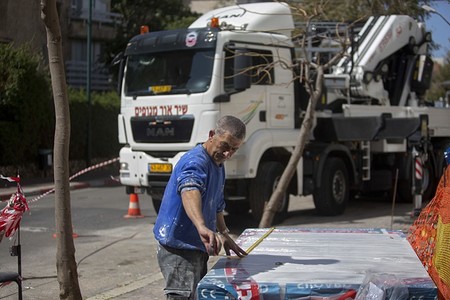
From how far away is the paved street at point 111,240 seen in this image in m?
8.23

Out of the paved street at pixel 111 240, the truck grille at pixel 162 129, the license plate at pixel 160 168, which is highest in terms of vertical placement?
the truck grille at pixel 162 129

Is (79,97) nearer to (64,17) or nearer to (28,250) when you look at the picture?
(64,17)

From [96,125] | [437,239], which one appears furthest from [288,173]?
[96,125]

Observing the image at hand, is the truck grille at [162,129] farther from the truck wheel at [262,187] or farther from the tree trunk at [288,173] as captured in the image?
the tree trunk at [288,173]

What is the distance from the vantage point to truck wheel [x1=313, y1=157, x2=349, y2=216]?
13680 mm

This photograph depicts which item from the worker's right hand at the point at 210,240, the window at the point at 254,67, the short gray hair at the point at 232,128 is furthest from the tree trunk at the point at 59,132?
the window at the point at 254,67

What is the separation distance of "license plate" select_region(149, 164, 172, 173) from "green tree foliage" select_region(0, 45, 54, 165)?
9.53 m

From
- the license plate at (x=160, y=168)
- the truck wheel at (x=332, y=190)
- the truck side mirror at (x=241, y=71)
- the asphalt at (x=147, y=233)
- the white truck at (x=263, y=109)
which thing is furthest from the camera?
the truck wheel at (x=332, y=190)

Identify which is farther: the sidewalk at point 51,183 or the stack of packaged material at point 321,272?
the sidewalk at point 51,183

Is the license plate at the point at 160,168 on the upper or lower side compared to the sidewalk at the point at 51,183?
upper

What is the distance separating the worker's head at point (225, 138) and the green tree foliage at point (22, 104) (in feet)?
55.9

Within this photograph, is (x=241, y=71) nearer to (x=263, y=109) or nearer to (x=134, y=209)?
(x=263, y=109)

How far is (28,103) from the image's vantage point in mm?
21203

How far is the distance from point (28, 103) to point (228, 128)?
58.6ft
